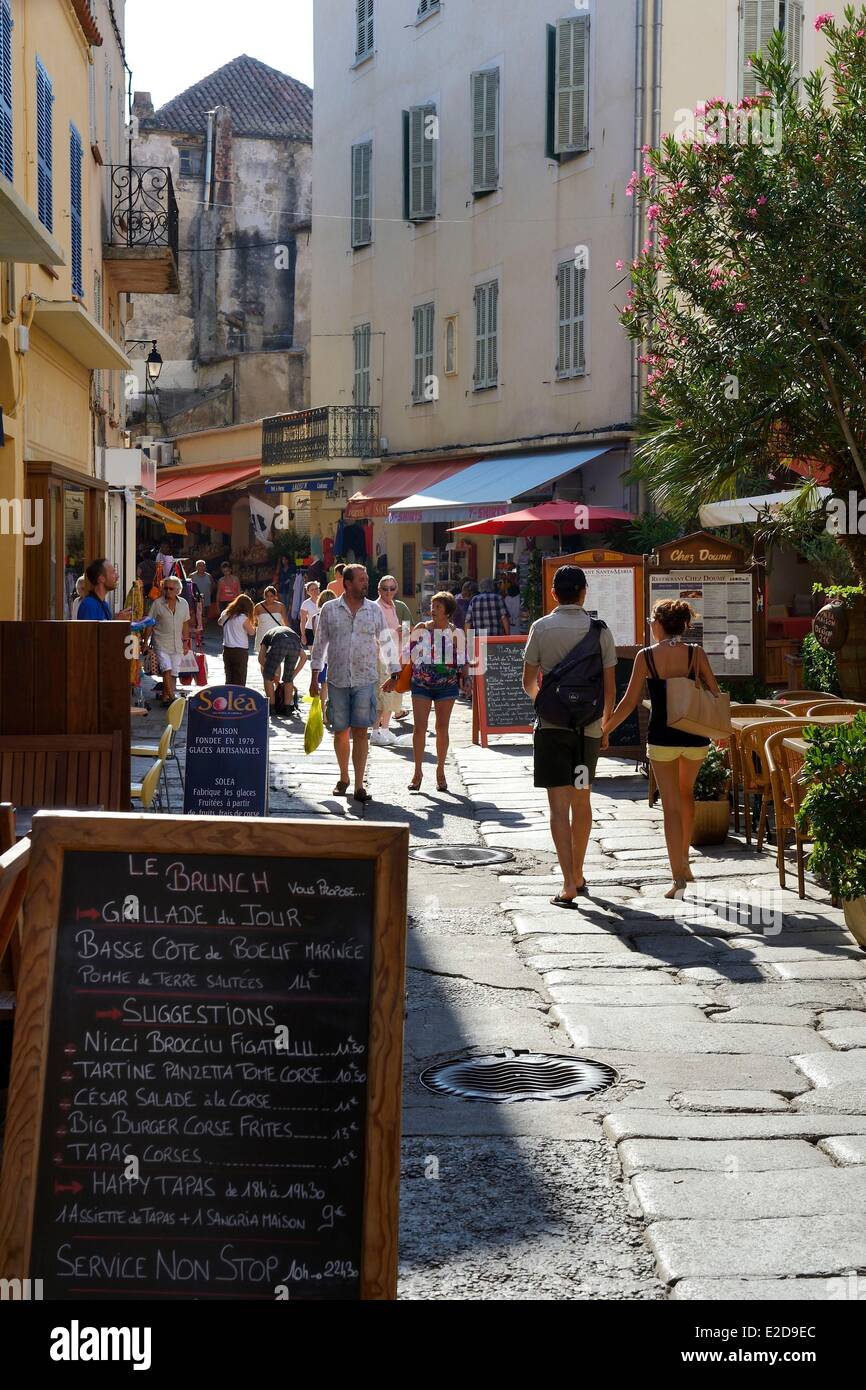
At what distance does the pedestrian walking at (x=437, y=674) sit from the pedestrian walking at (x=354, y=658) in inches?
22.5

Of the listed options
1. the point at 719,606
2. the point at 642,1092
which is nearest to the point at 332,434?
the point at 719,606

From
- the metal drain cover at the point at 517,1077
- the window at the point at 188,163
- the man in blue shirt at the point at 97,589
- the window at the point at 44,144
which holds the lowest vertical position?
the metal drain cover at the point at 517,1077

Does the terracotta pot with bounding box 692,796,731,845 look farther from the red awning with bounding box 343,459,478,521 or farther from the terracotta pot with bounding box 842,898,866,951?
the red awning with bounding box 343,459,478,521

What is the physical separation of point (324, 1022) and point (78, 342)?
47.1 feet

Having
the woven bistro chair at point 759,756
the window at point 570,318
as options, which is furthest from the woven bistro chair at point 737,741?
the window at point 570,318

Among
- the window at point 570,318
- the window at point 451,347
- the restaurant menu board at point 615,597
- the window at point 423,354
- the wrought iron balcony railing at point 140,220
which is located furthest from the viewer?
the window at point 423,354

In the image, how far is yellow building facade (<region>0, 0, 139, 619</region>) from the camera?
13.6m

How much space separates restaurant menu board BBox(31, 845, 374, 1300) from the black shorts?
5.90m

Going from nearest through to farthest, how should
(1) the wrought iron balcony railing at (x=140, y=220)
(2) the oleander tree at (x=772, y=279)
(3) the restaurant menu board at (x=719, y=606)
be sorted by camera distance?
(2) the oleander tree at (x=772, y=279) → (3) the restaurant menu board at (x=719, y=606) → (1) the wrought iron balcony railing at (x=140, y=220)

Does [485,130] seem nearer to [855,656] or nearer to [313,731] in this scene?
[855,656]

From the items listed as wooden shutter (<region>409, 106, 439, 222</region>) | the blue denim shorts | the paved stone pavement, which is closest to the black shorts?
the paved stone pavement

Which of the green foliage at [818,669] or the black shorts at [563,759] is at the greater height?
the green foliage at [818,669]

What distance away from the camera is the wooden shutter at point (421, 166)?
3109 cm

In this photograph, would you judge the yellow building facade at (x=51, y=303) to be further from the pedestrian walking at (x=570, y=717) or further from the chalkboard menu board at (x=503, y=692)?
the chalkboard menu board at (x=503, y=692)
